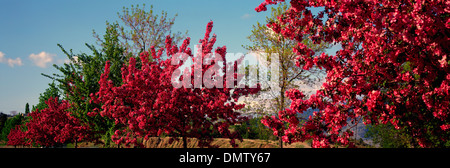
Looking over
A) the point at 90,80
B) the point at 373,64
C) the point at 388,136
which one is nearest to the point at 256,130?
the point at 388,136

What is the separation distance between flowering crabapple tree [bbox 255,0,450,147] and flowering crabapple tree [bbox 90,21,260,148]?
2962 millimetres

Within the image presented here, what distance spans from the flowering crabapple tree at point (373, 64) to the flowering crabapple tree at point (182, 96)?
9.72 feet

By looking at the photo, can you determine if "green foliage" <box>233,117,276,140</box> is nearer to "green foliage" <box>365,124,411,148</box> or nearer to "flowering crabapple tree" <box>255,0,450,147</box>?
"green foliage" <box>365,124,411,148</box>

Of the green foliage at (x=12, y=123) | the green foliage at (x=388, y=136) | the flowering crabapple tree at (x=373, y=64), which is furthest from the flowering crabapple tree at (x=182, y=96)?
the green foliage at (x=12, y=123)

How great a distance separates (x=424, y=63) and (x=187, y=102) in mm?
6562

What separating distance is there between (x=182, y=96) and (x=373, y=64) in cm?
575

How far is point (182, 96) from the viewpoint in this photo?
1014cm

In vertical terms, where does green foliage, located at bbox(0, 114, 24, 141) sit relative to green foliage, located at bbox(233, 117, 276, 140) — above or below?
below

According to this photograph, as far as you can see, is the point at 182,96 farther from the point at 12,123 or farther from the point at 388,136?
the point at 12,123

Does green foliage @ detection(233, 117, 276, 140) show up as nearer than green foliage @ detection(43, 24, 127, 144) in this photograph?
No

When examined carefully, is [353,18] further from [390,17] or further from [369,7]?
[390,17]

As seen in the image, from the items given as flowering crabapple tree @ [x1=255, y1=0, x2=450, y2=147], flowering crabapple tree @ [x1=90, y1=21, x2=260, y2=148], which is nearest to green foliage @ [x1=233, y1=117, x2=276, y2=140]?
flowering crabapple tree @ [x1=90, y1=21, x2=260, y2=148]

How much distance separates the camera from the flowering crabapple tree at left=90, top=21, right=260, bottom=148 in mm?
9891

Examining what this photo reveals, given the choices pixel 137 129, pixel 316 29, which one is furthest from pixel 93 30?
pixel 316 29
